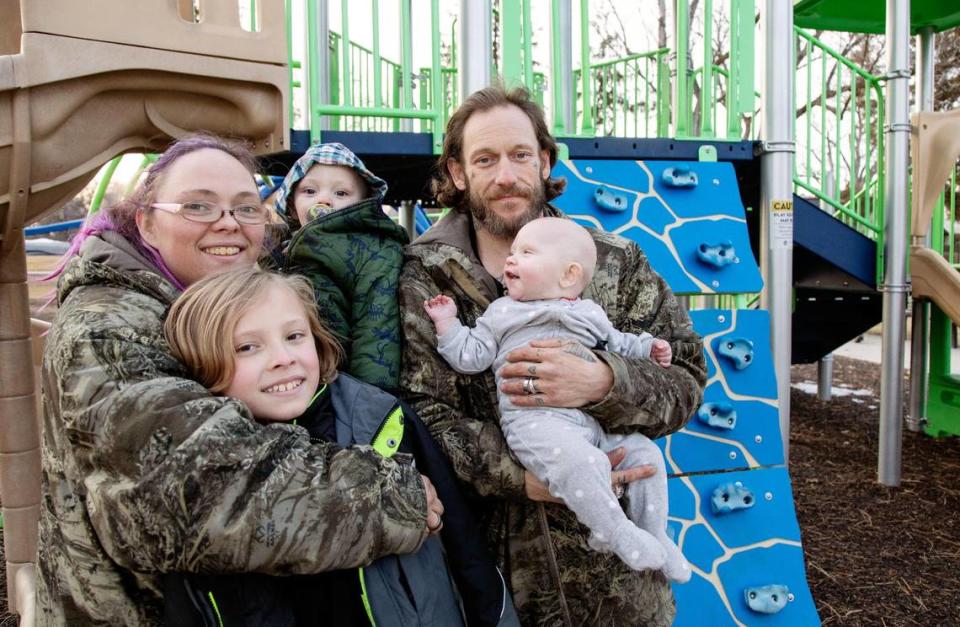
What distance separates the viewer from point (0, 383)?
3.08 meters

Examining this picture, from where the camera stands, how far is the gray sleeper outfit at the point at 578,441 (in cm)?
178

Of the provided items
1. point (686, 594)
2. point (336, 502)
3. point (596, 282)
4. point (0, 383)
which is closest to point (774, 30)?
point (596, 282)

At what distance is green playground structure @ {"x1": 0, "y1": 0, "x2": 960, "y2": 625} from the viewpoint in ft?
7.74

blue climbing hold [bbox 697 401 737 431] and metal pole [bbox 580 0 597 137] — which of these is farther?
metal pole [bbox 580 0 597 137]

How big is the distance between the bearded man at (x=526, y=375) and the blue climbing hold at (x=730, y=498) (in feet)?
3.69

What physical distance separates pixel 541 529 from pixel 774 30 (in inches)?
127

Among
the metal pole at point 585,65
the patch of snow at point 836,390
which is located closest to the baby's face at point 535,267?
the metal pole at point 585,65

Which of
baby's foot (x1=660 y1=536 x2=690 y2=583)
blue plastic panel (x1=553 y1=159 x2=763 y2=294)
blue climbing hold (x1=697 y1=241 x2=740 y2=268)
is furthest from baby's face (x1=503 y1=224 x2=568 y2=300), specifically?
blue climbing hold (x1=697 y1=241 x2=740 y2=268)

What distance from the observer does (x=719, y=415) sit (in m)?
3.39

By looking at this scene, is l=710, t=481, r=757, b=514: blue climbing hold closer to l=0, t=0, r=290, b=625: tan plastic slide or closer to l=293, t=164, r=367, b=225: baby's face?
l=293, t=164, r=367, b=225: baby's face

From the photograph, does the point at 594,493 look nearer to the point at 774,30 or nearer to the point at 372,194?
the point at 372,194

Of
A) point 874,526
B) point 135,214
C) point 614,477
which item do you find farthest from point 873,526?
point 135,214

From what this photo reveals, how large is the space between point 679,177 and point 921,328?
3.46 meters

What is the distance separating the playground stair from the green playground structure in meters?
0.02
